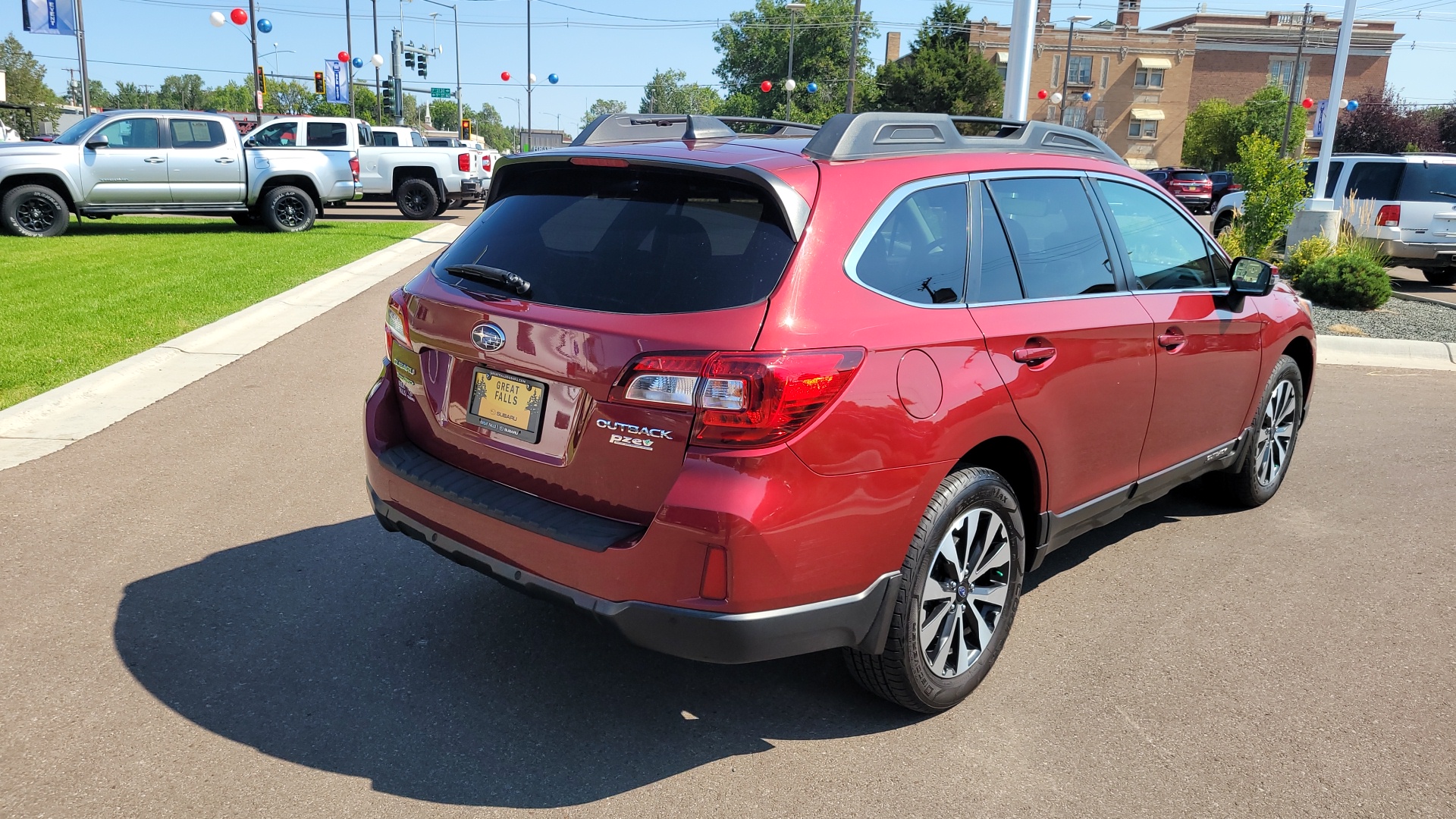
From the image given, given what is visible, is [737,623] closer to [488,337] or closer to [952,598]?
[952,598]

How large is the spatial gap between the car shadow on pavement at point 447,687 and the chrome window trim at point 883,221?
1.26 metres

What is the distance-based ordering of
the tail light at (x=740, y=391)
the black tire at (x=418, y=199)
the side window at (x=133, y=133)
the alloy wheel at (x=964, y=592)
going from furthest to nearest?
the black tire at (x=418, y=199) < the side window at (x=133, y=133) < the alloy wheel at (x=964, y=592) < the tail light at (x=740, y=391)

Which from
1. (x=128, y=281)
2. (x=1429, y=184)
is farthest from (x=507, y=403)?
(x=1429, y=184)

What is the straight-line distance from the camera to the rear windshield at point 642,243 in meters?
3.01

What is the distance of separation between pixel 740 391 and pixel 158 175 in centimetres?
1753

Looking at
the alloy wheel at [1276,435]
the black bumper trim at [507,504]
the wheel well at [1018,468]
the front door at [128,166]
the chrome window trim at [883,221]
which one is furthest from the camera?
the front door at [128,166]

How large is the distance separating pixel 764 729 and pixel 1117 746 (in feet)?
3.63

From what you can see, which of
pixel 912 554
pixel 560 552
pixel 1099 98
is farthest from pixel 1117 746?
pixel 1099 98

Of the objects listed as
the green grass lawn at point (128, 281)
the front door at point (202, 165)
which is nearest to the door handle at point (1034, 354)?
the green grass lawn at point (128, 281)

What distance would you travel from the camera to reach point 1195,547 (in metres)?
5.19

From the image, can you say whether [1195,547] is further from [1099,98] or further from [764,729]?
[1099,98]

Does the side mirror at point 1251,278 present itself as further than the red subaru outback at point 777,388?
Yes

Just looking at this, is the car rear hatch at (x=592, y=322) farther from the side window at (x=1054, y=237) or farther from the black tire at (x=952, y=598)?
the side window at (x=1054, y=237)

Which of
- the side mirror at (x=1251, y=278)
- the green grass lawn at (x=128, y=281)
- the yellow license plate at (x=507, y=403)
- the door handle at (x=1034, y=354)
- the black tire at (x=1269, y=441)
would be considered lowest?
the green grass lawn at (x=128, y=281)
